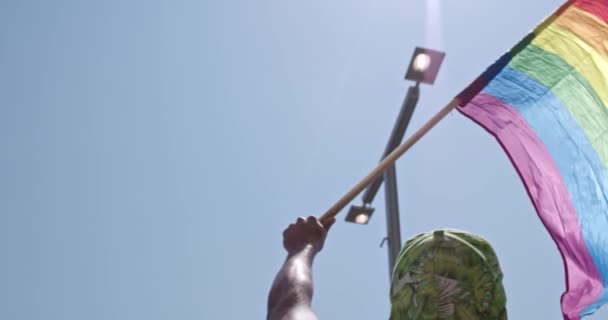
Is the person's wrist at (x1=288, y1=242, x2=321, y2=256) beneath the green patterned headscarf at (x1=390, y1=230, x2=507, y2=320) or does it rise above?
above

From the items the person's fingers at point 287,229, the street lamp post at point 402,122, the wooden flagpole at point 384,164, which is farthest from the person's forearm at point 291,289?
the street lamp post at point 402,122

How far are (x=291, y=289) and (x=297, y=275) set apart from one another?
12cm

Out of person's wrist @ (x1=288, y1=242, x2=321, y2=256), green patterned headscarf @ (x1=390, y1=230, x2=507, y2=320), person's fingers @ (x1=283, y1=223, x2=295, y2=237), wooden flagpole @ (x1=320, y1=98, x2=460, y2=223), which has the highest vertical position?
wooden flagpole @ (x1=320, y1=98, x2=460, y2=223)

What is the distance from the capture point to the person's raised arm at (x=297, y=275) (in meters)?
1.83

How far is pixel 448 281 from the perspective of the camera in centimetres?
174

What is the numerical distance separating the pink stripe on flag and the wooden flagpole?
534 mm

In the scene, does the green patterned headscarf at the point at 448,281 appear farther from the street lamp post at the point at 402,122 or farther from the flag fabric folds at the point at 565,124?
the street lamp post at the point at 402,122

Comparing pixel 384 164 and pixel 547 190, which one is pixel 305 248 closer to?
pixel 384 164

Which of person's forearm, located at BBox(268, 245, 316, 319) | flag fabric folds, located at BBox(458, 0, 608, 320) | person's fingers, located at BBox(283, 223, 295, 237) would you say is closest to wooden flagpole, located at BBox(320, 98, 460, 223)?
flag fabric folds, located at BBox(458, 0, 608, 320)

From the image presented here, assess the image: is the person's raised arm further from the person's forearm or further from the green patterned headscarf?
the green patterned headscarf

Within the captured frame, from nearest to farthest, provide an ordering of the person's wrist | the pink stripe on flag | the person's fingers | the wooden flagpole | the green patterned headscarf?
the green patterned headscarf
the person's wrist
the person's fingers
the wooden flagpole
the pink stripe on flag

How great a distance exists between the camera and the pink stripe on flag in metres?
3.98

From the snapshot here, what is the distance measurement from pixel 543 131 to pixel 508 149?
30 cm

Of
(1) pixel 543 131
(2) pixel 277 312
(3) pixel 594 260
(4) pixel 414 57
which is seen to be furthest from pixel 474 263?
(4) pixel 414 57
